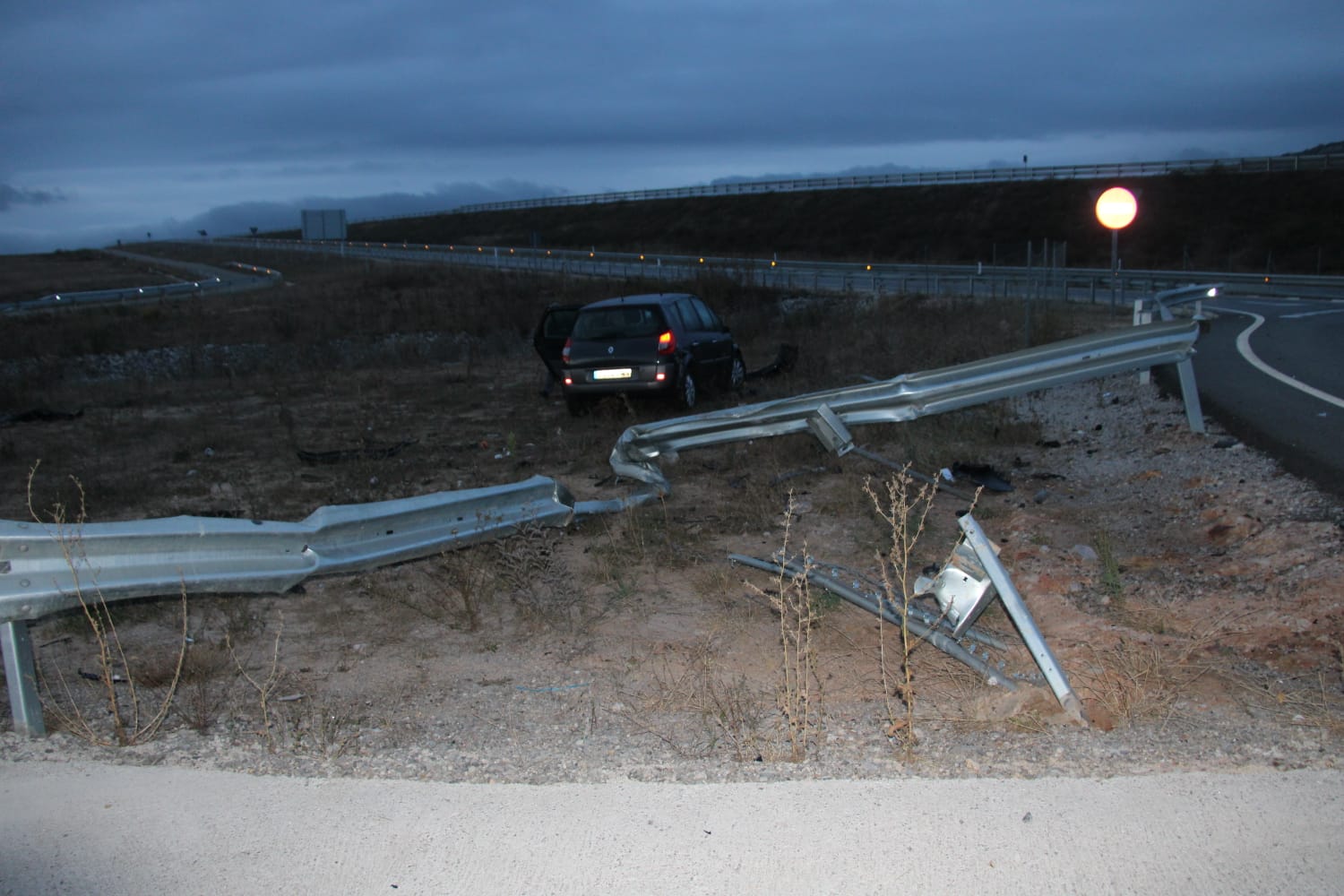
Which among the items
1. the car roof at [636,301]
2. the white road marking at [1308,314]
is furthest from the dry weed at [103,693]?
the white road marking at [1308,314]

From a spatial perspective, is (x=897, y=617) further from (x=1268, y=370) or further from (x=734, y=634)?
(x=1268, y=370)

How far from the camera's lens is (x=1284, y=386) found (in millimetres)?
12445

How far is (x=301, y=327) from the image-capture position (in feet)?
106

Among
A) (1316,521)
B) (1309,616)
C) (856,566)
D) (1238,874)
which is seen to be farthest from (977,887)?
(1316,521)

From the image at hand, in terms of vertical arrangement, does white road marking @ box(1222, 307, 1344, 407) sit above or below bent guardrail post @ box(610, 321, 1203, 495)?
below

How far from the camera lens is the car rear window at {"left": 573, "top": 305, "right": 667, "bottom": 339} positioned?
14883 millimetres

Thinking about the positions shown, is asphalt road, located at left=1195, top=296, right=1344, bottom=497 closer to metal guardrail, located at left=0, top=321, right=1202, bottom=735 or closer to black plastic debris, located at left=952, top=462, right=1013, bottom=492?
metal guardrail, located at left=0, top=321, right=1202, bottom=735

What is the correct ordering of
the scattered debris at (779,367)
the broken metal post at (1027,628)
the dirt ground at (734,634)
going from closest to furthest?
the dirt ground at (734,634) < the broken metal post at (1027,628) < the scattered debris at (779,367)

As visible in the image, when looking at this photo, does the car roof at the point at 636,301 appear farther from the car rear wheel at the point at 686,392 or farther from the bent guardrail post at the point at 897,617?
the bent guardrail post at the point at 897,617

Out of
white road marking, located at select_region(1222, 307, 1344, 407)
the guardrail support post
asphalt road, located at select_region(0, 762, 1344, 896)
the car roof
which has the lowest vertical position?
white road marking, located at select_region(1222, 307, 1344, 407)

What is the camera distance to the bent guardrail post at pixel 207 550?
4500mm

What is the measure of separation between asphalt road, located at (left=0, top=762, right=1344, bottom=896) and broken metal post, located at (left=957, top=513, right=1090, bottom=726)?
2.02 feet

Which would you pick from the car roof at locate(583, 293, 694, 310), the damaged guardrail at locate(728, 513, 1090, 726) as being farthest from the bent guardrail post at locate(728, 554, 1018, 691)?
the car roof at locate(583, 293, 694, 310)

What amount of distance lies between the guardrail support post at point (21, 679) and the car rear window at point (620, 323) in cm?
1078
